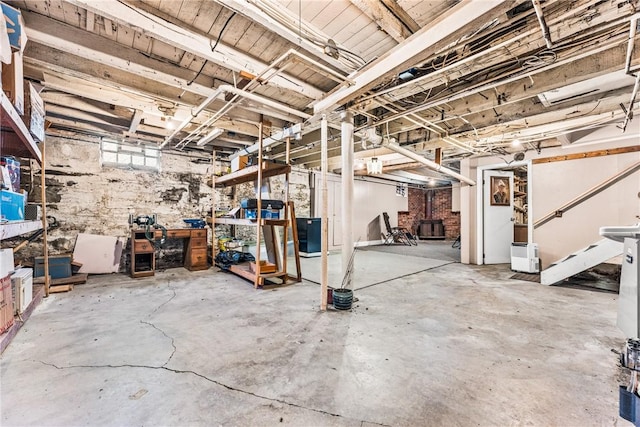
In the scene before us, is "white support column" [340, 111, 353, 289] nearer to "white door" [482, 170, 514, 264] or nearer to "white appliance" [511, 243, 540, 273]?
"white appliance" [511, 243, 540, 273]

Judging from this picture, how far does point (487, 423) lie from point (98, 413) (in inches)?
78.7

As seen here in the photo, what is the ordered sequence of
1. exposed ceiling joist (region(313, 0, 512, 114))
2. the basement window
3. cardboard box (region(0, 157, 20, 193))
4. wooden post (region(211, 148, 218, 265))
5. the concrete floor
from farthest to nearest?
wooden post (region(211, 148, 218, 265)) < the basement window < cardboard box (region(0, 157, 20, 193)) < exposed ceiling joist (region(313, 0, 512, 114)) < the concrete floor

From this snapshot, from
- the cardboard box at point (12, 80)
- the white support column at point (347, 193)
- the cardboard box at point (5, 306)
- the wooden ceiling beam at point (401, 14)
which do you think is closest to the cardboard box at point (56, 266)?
the cardboard box at point (5, 306)

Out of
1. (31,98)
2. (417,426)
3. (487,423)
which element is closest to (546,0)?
(487,423)

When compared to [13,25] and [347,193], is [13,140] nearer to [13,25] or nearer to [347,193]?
[13,25]

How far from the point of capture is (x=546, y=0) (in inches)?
68.0

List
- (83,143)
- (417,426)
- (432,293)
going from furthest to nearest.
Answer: (83,143), (432,293), (417,426)

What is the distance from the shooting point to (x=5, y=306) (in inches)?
83.1

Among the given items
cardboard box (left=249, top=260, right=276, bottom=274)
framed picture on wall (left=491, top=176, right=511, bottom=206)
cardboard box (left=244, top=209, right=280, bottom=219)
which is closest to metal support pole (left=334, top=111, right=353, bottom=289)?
cardboard box (left=244, top=209, right=280, bottom=219)

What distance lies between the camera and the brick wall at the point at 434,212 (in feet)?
37.1

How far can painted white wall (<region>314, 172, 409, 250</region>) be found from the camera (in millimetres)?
8133

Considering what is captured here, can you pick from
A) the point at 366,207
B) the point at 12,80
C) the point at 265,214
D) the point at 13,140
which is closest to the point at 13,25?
the point at 12,80

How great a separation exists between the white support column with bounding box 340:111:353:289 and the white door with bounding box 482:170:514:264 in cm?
425

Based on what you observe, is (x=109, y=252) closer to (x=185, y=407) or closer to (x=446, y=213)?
(x=185, y=407)
